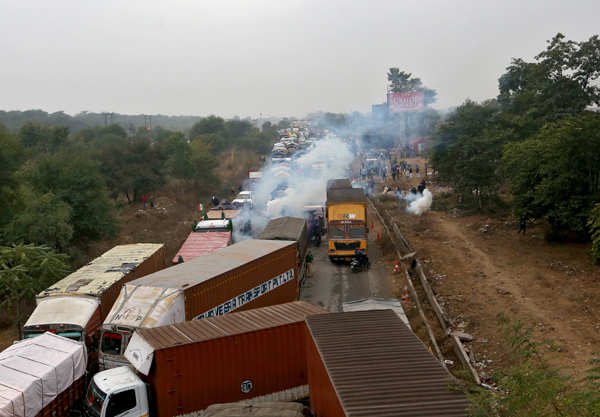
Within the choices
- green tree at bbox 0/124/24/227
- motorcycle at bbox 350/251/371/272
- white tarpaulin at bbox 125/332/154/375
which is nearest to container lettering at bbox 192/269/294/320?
white tarpaulin at bbox 125/332/154/375

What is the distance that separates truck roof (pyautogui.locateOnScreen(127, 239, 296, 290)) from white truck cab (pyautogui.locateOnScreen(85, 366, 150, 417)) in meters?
2.76

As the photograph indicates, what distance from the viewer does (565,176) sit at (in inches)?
824

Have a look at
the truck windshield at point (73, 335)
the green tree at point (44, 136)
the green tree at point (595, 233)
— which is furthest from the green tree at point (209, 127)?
the truck windshield at point (73, 335)

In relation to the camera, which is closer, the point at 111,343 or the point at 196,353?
the point at 196,353

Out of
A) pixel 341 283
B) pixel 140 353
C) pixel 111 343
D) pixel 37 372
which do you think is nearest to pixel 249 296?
pixel 111 343

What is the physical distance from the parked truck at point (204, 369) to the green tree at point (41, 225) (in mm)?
13234

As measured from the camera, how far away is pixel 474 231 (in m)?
27.9

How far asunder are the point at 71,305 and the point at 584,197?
807 inches

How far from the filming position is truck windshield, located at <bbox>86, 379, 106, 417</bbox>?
9.00m

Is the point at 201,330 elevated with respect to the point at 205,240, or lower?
elevated

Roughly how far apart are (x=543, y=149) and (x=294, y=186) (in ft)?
55.6

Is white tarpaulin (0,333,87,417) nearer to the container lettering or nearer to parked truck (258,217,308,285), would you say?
the container lettering

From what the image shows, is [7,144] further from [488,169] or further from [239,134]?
[239,134]

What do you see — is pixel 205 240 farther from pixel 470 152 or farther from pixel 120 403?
pixel 470 152
